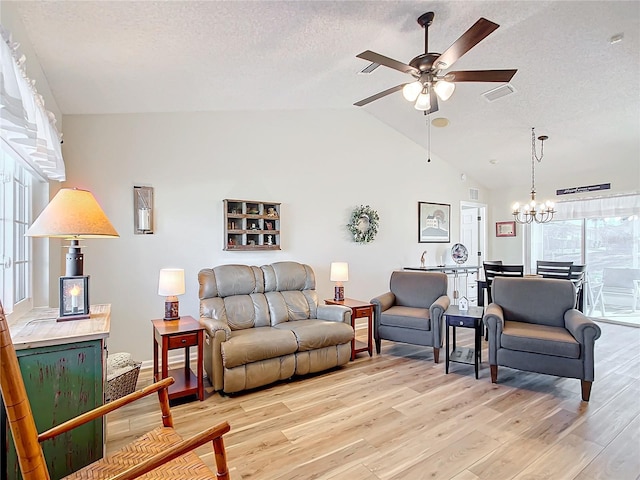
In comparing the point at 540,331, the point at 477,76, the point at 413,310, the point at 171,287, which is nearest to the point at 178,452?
the point at 171,287

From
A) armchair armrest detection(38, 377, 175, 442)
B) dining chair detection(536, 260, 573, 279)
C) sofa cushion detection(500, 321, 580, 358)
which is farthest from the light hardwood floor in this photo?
dining chair detection(536, 260, 573, 279)

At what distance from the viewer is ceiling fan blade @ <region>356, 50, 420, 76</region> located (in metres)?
2.29

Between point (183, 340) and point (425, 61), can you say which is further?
point (183, 340)

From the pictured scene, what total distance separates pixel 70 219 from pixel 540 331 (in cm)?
380

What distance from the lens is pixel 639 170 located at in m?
5.05

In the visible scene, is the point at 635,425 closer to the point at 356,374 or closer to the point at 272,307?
the point at 356,374

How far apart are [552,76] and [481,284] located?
106 inches

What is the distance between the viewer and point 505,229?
22.4ft

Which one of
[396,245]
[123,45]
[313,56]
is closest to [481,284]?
[396,245]

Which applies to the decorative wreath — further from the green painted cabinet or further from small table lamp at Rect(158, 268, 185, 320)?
the green painted cabinet

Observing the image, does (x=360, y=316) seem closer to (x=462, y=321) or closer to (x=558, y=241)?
(x=462, y=321)

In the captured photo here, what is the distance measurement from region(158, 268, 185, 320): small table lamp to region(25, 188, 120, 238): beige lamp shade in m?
1.13

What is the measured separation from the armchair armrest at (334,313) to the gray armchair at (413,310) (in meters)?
0.54

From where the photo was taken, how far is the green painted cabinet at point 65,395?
1622 mm
